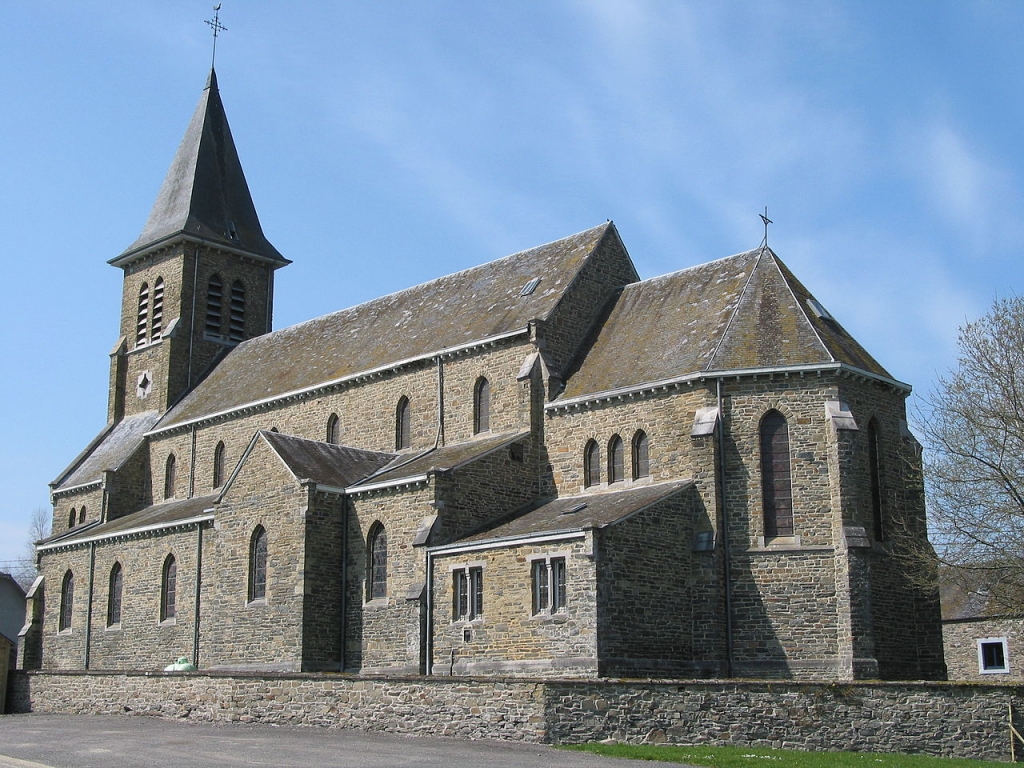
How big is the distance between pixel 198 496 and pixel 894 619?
26640 mm

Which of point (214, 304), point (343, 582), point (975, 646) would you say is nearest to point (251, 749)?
point (343, 582)

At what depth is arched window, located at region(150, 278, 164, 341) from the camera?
5481cm

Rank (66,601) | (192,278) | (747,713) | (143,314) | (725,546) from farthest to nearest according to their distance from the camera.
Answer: (143,314) → (192,278) → (66,601) → (725,546) → (747,713)

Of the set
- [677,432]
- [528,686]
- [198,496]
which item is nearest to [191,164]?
Answer: [198,496]

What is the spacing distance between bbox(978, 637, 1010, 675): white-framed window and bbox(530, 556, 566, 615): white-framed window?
23905mm

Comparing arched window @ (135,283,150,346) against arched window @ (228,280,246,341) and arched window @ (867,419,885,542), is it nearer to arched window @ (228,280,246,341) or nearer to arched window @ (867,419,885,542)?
arched window @ (228,280,246,341)

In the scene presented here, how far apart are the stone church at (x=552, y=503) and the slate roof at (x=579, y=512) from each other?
0.41ft

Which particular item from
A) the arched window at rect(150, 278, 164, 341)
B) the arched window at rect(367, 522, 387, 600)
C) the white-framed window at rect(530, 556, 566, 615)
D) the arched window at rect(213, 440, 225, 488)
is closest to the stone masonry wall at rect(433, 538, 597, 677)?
the white-framed window at rect(530, 556, 566, 615)

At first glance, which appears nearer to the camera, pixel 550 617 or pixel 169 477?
pixel 550 617

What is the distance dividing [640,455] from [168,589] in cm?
1815

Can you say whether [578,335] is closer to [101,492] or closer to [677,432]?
[677,432]

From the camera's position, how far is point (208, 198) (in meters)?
56.5

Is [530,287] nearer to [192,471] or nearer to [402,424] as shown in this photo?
[402,424]

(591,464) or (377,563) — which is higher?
(591,464)
